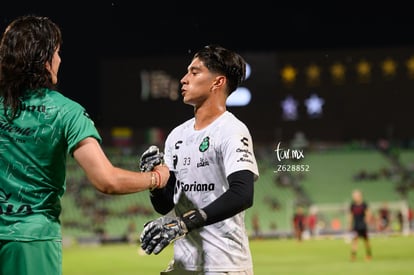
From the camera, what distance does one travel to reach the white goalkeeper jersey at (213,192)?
3.28 metres

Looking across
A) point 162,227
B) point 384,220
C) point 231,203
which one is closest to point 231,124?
point 231,203

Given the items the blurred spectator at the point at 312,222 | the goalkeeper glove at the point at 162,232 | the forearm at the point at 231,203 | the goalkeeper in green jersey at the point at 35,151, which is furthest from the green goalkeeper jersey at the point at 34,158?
the blurred spectator at the point at 312,222

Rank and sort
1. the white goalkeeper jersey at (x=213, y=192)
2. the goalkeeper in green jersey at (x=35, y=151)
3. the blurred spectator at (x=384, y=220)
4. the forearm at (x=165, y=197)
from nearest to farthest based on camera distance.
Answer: the goalkeeper in green jersey at (x=35, y=151) < the white goalkeeper jersey at (x=213, y=192) < the forearm at (x=165, y=197) < the blurred spectator at (x=384, y=220)

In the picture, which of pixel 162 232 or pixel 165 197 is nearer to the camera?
pixel 162 232

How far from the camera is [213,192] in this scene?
3.35m

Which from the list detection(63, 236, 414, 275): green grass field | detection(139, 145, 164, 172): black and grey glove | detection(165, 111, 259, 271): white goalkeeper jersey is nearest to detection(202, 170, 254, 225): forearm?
detection(165, 111, 259, 271): white goalkeeper jersey

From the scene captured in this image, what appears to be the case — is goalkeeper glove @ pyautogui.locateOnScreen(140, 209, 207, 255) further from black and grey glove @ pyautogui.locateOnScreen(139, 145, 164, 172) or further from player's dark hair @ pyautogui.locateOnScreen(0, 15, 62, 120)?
player's dark hair @ pyautogui.locateOnScreen(0, 15, 62, 120)

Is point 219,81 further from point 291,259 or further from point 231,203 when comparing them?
point 291,259

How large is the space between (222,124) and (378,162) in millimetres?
25035

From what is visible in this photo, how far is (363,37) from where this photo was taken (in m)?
18.5

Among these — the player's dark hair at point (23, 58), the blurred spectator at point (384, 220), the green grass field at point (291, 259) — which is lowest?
the green grass field at point (291, 259)

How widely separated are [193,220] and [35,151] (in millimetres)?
763

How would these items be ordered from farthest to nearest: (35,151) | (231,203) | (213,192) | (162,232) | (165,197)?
(165,197), (213,192), (231,203), (162,232), (35,151)

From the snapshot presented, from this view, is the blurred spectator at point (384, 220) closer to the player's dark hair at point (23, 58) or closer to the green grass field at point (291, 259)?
the green grass field at point (291, 259)
